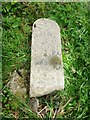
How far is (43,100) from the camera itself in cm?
236

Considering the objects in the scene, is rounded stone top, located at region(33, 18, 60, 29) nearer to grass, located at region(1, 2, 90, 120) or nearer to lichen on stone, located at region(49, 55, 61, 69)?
grass, located at region(1, 2, 90, 120)

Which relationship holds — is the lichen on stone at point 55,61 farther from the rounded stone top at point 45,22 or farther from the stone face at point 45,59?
the rounded stone top at point 45,22

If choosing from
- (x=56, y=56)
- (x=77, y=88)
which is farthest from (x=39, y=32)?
(x=77, y=88)

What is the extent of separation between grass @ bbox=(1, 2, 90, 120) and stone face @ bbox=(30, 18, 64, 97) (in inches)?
2.5

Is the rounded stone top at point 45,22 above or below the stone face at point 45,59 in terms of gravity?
above

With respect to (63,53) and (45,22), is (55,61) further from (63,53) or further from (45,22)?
(45,22)

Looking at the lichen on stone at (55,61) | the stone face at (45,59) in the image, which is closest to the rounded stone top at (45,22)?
the stone face at (45,59)

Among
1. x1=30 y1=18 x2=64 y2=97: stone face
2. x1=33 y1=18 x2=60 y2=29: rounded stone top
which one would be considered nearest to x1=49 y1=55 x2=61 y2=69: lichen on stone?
x1=30 y1=18 x2=64 y2=97: stone face

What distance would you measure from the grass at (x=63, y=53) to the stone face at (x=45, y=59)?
6 centimetres

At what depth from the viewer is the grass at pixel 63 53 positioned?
2.33 metres

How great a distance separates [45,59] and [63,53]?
0.20 metres

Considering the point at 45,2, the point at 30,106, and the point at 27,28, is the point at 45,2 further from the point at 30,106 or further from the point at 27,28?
the point at 30,106

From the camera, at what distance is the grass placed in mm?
2334

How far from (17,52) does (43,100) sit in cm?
47
